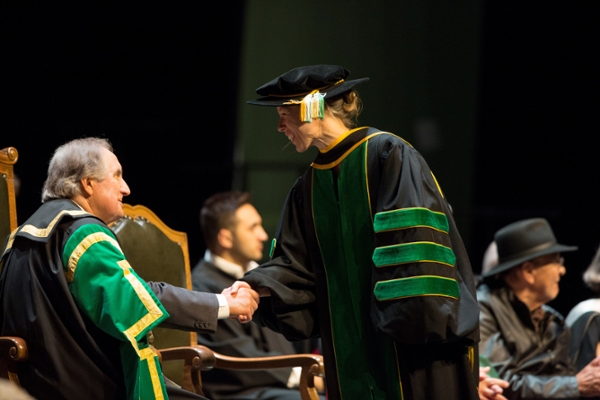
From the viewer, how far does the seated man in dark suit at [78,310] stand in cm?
236

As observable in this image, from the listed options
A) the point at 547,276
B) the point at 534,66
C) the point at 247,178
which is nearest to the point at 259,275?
the point at 547,276

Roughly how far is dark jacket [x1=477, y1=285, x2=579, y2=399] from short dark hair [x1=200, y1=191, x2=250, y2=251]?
1.37 m

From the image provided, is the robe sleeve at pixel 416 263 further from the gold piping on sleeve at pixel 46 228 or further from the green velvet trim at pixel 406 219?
the gold piping on sleeve at pixel 46 228

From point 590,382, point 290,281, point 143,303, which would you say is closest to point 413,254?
point 290,281

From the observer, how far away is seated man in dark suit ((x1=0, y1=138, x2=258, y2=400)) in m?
2.36

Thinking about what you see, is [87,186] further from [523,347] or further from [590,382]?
[590,382]

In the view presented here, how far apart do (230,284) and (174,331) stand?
2.76ft

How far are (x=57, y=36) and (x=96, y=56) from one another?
356 mm

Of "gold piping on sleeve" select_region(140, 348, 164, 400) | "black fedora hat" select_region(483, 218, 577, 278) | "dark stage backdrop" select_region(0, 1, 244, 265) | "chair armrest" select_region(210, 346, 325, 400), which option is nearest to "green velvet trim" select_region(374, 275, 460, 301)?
"gold piping on sleeve" select_region(140, 348, 164, 400)

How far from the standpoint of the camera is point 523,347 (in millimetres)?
3842

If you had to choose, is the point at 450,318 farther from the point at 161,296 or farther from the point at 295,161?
the point at 295,161

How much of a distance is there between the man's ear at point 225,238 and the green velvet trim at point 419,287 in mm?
1926

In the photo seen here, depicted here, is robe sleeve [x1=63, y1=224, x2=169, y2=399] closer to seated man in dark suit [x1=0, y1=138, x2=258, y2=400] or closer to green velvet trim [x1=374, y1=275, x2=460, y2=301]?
seated man in dark suit [x1=0, y1=138, x2=258, y2=400]

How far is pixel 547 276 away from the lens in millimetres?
4016
